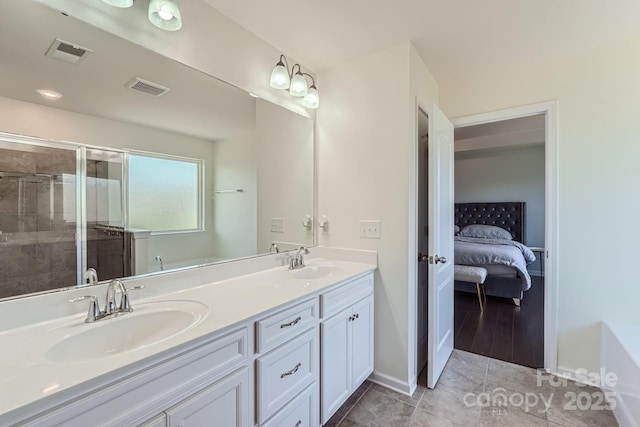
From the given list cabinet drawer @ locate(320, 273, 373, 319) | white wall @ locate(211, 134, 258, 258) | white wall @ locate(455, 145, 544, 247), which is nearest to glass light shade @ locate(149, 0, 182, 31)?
white wall @ locate(211, 134, 258, 258)

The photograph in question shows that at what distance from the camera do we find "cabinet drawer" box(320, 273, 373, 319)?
1541mm

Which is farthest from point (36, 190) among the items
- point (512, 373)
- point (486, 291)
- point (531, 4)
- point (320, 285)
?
point (486, 291)

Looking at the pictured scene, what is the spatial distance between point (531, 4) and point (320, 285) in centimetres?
191

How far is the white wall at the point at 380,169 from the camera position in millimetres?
1923

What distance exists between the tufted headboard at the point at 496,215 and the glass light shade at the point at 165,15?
5632mm

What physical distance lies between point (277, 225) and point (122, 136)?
107 centimetres

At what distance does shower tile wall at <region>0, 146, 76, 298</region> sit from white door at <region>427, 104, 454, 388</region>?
191 cm

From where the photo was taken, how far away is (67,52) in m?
1.14

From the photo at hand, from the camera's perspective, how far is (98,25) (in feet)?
3.94

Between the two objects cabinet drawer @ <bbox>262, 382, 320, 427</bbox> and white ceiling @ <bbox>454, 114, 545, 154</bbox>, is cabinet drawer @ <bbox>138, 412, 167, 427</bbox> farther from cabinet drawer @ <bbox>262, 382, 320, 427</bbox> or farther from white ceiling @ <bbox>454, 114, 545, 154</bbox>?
white ceiling @ <bbox>454, 114, 545, 154</bbox>

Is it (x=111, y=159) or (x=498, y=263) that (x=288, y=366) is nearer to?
(x=111, y=159)

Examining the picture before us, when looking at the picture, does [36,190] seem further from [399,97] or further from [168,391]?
[399,97]

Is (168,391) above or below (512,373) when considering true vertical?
above

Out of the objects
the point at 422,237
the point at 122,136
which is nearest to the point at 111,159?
the point at 122,136
